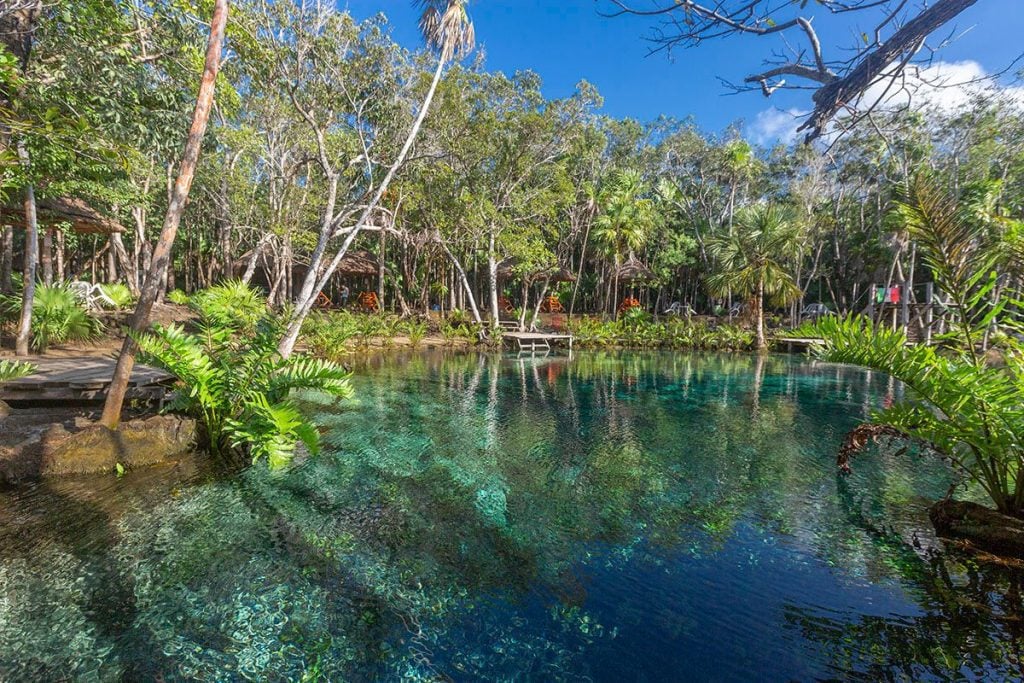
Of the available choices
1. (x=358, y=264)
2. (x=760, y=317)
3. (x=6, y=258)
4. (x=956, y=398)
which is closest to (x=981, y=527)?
(x=956, y=398)

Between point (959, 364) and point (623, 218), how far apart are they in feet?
74.5

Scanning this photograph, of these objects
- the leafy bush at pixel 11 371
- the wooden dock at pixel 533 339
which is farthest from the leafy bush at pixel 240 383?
Result: the wooden dock at pixel 533 339

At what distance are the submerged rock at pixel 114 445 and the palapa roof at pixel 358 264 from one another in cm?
2102

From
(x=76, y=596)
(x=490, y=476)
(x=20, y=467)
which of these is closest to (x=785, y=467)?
(x=490, y=476)

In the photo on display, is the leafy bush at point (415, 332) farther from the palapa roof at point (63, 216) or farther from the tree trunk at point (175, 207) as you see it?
the tree trunk at point (175, 207)

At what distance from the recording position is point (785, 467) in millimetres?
6418

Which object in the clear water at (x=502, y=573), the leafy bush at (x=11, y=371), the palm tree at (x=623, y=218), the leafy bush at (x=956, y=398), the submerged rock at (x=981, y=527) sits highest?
the palm tree at (x=623, y=218)

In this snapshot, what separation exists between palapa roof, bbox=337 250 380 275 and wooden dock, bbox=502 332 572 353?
9446mm

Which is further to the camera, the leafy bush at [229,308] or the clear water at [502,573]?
the leafy bush at [229,308]

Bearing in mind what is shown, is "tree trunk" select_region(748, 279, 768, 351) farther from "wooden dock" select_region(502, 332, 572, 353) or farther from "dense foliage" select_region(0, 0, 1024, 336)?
"wooden dock" select_region(502, 332, 572, 353)

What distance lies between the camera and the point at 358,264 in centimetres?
2694

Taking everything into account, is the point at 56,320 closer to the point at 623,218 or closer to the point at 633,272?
the point at 623,218

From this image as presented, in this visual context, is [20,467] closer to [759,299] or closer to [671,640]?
[671,640]

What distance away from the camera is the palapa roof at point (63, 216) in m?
10.7
